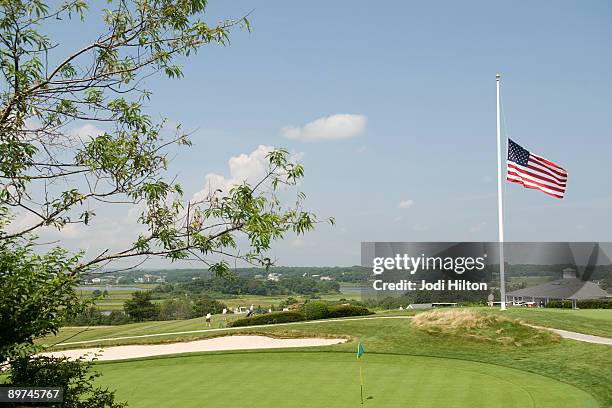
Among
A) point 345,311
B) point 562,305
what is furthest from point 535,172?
point 562,305

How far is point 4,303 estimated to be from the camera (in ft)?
24.3

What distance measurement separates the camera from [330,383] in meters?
16.3

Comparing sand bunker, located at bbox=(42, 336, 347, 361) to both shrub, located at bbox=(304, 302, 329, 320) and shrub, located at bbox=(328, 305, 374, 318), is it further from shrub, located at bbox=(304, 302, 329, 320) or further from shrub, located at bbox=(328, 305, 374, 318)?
shrub, located at bbox=(328, 305, 374, 318)

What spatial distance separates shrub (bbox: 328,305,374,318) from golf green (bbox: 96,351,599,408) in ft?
45.0

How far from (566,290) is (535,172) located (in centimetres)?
3869

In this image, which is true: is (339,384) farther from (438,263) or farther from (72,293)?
(438,263)

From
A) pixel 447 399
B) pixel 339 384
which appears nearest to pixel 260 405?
pixel 339 384

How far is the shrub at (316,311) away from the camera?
3475 centimetres

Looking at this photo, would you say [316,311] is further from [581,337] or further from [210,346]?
[581,337]

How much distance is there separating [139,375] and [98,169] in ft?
40.7

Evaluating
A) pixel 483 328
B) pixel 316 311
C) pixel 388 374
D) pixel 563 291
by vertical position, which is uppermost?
pixel 483 328

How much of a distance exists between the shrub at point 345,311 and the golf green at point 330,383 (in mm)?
13705

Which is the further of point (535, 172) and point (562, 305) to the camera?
point (562, 305)

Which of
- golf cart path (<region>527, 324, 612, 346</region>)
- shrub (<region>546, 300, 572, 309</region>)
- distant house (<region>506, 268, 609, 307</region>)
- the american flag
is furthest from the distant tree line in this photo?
golf cart path (<region>527, 324, 612, 346</region>)
